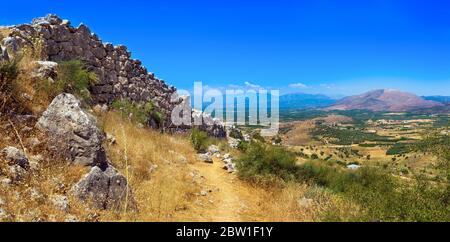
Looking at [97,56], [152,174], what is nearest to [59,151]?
[152,174]

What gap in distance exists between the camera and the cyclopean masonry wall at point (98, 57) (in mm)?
12367

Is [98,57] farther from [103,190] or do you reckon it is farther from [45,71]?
[103,190]

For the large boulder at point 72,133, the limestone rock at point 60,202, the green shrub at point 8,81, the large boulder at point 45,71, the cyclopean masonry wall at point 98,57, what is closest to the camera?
the limestone rock at point 60,202

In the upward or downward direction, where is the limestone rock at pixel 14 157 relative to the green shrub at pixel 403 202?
upward

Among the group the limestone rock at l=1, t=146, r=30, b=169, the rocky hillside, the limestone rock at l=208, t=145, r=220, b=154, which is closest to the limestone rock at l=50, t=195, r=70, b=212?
the rocky hillside

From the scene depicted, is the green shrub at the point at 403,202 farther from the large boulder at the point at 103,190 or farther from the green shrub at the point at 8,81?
the green shrub at the point at 8,81

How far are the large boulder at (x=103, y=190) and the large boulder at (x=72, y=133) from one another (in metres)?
0.41

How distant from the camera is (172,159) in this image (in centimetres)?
1153

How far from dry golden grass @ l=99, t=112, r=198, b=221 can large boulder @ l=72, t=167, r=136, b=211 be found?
0.26 metres

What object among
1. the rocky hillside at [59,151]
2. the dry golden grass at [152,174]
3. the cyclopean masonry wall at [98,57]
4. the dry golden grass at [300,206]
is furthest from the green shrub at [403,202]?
the cyclopean masonry wall at [98,57]

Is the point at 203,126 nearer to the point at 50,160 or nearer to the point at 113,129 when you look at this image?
the point at 113,129

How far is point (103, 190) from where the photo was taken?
6.42 metres
